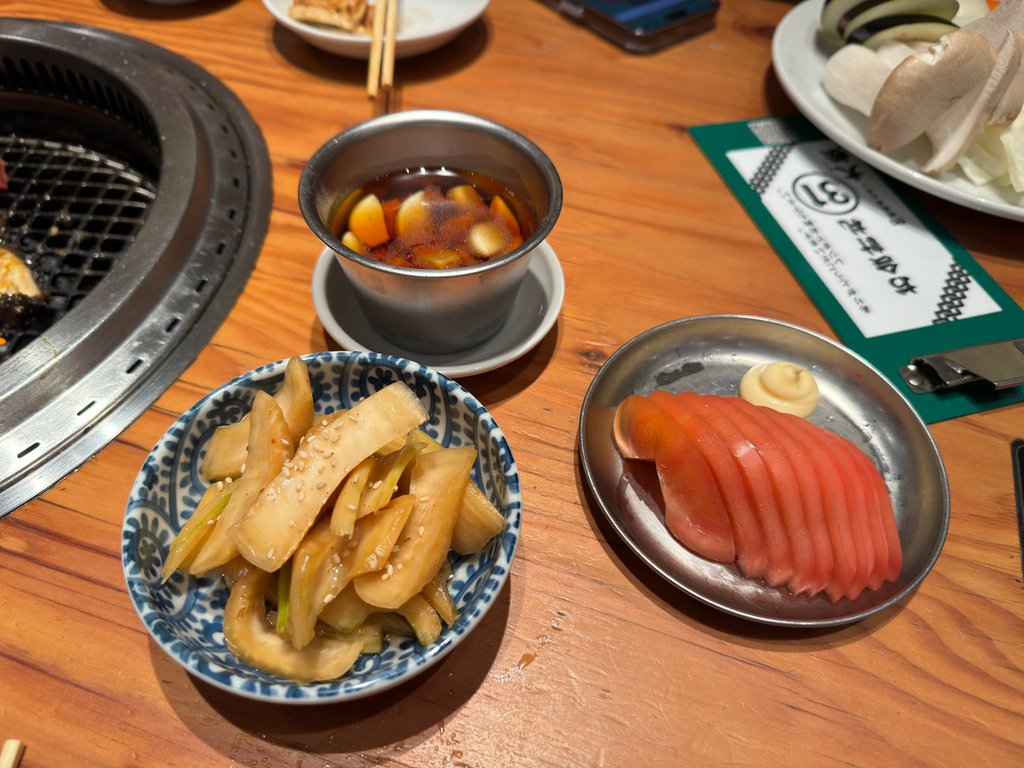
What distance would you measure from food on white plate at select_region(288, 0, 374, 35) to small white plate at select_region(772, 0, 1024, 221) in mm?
1347

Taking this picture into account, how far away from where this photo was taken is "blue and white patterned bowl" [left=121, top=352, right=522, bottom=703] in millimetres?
898

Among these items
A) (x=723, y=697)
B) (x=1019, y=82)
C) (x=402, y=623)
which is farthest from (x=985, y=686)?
(x=1019, y=82)

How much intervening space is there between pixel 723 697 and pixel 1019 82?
1.71 metres

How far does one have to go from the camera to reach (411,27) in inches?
89.4

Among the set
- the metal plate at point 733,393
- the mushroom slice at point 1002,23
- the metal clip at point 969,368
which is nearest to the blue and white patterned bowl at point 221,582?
the metal plate at point 733,393

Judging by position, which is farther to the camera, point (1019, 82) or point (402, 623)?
point (1019, 82)

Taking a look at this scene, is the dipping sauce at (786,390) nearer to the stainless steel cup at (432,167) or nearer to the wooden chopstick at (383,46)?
the stainless steel cup at (432,167)

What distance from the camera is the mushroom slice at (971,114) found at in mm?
1708

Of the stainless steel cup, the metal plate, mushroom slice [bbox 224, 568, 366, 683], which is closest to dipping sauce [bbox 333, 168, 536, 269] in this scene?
the stainless steel cup

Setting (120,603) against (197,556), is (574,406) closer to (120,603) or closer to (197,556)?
(197,556)

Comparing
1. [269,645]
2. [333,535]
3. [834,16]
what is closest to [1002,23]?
[834,16]

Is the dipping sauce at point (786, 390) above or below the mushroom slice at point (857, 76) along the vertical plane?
below

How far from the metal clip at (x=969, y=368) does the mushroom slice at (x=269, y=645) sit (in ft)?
4.48

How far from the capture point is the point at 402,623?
1.03m
